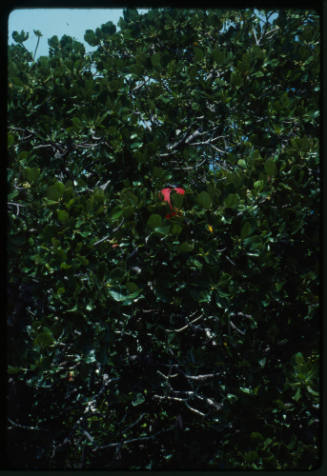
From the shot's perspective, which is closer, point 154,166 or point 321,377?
point 321,377

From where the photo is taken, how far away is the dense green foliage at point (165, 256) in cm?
233

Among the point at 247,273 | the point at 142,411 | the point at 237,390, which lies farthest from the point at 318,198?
the point at 142,411

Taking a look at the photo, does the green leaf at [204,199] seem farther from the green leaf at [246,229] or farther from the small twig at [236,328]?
the small twig at [236,328]

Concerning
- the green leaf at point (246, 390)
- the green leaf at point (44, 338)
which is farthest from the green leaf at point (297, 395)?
the green leaf at point (44, 338)

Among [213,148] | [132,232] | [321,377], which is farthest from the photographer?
[213,148]

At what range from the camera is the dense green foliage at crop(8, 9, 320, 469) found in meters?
2.33

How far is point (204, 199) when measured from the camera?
233cm

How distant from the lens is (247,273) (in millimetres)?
2406

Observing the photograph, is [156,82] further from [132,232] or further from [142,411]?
[142,411]

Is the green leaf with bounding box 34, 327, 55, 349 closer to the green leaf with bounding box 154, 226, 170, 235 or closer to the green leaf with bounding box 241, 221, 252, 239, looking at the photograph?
the green leaf with bounding box 154, 226, 170, 235

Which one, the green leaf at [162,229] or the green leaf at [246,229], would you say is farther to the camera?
the green leaf at [246,229]

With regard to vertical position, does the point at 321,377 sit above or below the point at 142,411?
above

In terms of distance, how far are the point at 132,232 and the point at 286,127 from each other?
4.08 ft

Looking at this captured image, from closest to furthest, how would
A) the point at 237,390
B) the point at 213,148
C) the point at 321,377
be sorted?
the point at 321,377 → the point at 237,390 → the point at 213,148
